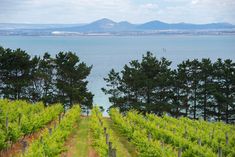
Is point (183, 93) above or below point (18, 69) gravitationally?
below

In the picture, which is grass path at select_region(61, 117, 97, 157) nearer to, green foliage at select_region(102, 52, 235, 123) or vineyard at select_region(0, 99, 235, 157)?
vineyard at select_region(0, 99, 235, 157)

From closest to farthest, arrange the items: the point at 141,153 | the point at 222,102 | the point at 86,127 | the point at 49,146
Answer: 1. the point at 49,146
2. the point at 141,153
3. the point at 86,127
4. the point at 222,102

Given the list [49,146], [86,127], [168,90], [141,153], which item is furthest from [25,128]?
[168,90]

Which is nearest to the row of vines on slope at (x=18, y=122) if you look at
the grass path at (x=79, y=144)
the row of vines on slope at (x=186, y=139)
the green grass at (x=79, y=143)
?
the grass path at (x=79, y=144)

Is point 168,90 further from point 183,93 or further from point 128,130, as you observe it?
point 128,130

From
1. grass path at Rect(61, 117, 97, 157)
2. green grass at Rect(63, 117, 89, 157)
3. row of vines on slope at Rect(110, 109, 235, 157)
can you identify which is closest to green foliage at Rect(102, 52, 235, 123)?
green grass at Rect(63, 117, 89, 157)

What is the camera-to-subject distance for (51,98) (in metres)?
46.8

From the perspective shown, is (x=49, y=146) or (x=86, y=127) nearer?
(x=49, y=146)

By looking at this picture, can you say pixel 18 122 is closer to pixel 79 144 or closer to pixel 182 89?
pixel 79 144

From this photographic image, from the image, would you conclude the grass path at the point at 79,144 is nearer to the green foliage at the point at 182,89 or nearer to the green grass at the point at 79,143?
the green grass at the point at 79,143

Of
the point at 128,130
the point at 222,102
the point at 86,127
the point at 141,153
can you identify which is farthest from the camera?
the point at 222,102

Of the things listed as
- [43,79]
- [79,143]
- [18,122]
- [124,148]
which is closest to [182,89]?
[43,79]

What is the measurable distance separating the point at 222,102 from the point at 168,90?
6140 millimetres

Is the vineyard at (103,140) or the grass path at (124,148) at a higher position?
the vineyard at (103,140)
